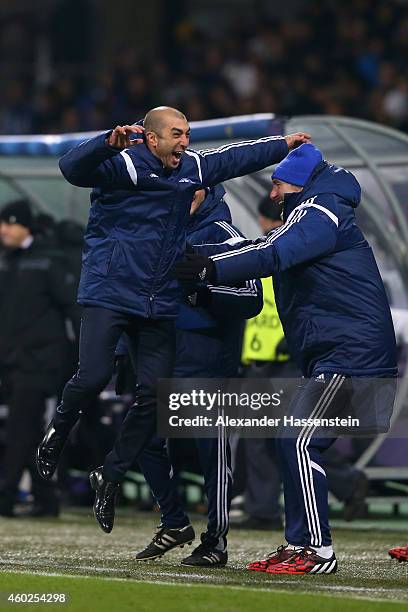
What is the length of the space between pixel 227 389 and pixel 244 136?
9.48ft

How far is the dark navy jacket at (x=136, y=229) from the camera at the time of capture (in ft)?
25.2

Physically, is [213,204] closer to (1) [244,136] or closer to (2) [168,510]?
(2) [168,510]

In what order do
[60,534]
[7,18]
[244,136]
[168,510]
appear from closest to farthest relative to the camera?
[168,510] < [60,534] < [244,136] < [7,18]

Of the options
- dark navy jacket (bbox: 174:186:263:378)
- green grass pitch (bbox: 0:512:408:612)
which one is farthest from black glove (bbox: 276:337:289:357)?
dark navy jacket (bbox: 174:186:263:378)

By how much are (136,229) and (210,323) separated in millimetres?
756

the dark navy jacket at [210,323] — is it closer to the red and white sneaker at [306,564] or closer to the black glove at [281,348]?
the red and white sneaker at [306,564]

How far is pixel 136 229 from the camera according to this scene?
25.4 ft

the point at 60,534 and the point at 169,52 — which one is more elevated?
the point at 169,52

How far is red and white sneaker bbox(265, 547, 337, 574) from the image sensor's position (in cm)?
743

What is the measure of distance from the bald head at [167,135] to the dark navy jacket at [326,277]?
532 millimetres

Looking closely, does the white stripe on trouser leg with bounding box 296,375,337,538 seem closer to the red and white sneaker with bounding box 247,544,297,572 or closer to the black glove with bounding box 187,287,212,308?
the red and white sneaker with bounding box 247,544,297,572

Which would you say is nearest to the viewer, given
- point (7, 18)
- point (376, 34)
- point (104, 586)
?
point (104, 586)

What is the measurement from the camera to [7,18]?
23234mm

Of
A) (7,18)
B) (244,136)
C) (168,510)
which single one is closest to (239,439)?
(244,136)
